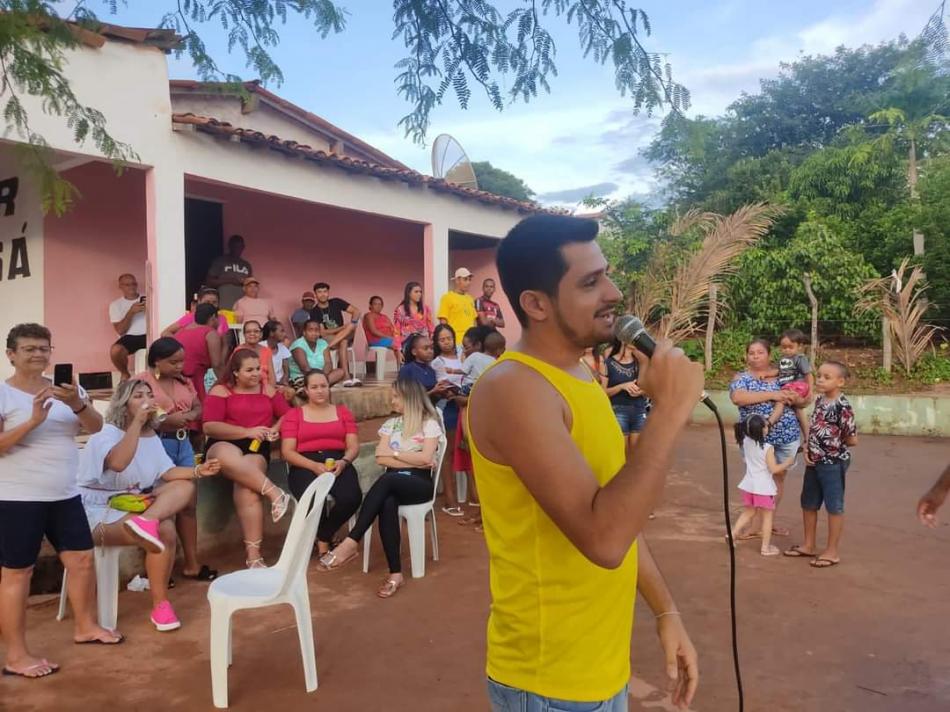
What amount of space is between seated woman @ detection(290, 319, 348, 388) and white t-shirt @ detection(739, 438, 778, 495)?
4.44 meters

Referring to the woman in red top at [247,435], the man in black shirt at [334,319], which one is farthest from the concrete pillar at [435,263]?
the woman in red top at [247,435]

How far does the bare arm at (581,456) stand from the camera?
1.27 m

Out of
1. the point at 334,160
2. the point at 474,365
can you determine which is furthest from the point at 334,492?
the point at 334,160

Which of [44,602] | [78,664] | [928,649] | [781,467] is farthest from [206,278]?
[928,649]

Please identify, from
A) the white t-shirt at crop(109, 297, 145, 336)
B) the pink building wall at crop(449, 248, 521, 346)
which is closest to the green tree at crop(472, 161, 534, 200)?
the pink building wall at crop(449, 248, 521, 346)

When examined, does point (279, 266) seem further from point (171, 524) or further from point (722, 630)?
point (722, 630)

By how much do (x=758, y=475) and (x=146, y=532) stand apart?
4.21 meters

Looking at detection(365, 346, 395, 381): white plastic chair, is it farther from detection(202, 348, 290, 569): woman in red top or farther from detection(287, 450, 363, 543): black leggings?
detection(287, 450, 363, 543): black leggings

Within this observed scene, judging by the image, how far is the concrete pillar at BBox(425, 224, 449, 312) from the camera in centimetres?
1102

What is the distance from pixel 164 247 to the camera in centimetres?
752

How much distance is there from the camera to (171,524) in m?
4.69

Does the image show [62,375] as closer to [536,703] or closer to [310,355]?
[536,703]

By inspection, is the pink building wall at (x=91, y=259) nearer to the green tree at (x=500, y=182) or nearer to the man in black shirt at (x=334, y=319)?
the man in black shirt at (x=334, y=319)

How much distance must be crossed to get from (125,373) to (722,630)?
668 centimetres
